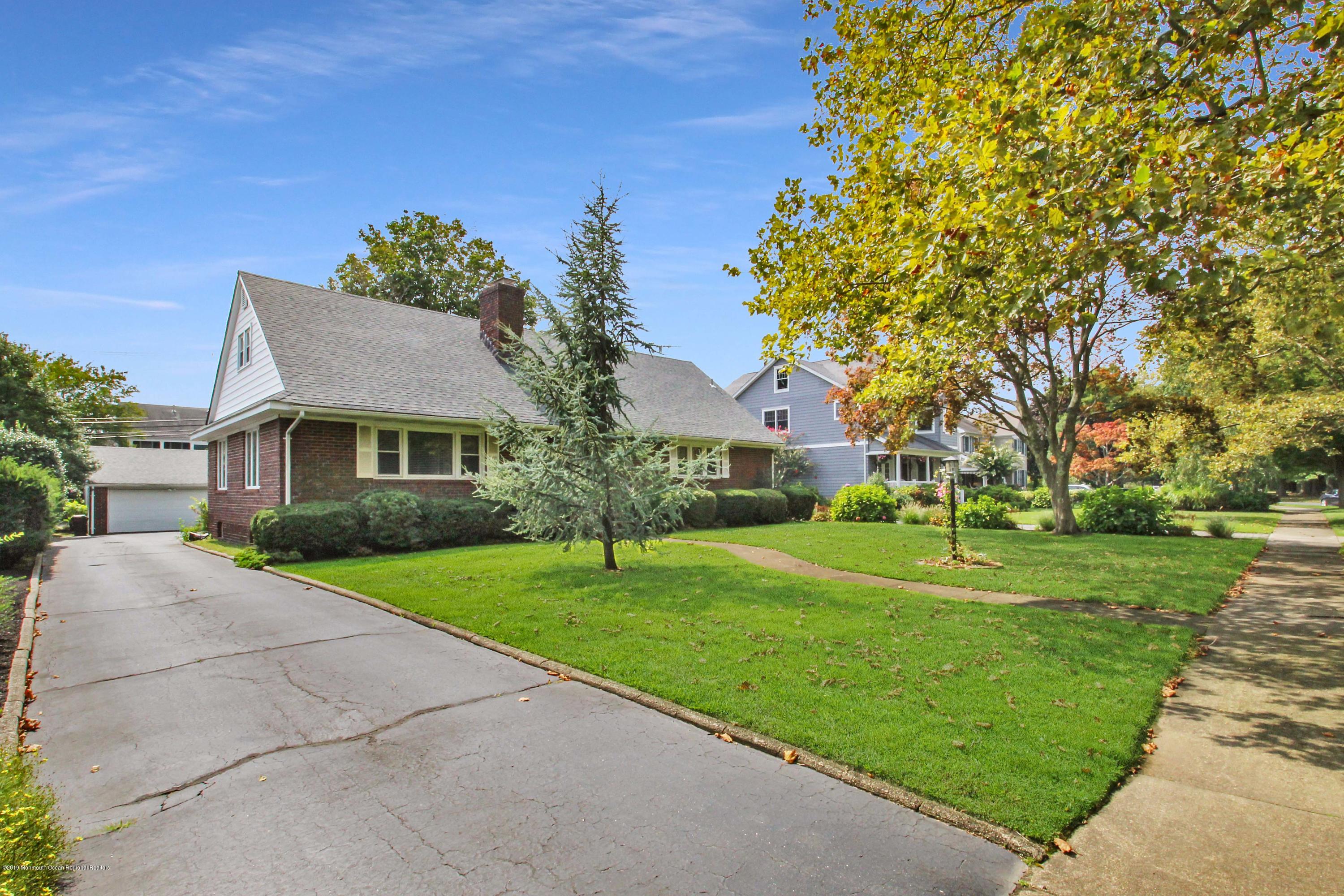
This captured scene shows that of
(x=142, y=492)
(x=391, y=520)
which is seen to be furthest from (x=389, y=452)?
(x=142, y=492)

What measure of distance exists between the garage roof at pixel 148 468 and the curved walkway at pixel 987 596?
3054cm

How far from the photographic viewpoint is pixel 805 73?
8.74 m

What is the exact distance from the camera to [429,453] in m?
17.1

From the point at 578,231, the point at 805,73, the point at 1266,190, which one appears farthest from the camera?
the point at 578,231

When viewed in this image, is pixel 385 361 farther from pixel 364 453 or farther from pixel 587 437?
pixel 587 437

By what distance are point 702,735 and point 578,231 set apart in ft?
27.2

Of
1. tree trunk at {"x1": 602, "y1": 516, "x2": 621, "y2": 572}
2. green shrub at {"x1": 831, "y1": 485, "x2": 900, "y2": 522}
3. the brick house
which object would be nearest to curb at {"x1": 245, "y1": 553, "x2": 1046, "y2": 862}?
tree trunk at {"x1": 602, "y1": 516, "x2": 621, "y2": 572}

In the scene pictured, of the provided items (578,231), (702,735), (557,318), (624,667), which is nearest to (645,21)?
(578,231)

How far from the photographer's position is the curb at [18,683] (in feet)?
14.6

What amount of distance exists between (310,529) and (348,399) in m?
3.59

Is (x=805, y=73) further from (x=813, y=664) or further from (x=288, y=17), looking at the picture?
(x=813, y=664)

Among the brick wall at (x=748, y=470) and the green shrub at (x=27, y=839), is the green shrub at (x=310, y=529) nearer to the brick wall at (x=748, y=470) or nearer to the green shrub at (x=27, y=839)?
the green shrub at (x=27, y=839)

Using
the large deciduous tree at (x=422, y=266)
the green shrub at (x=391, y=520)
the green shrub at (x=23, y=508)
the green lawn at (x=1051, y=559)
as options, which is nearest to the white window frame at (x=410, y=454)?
the green shrub at (x=391, y=520)

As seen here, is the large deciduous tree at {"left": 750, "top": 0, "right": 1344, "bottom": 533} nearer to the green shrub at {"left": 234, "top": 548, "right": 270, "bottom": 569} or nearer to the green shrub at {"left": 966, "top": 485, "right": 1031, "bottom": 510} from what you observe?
the green shrub at {"left": 234, "top": 548, "right": 270, "bottom": 569}
